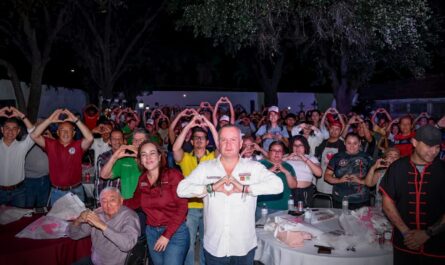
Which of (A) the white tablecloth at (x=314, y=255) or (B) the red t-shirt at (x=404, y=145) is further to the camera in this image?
(B) the red t-shirt at (x=404, y=145)

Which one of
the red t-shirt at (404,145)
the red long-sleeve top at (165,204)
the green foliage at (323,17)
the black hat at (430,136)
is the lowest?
the red long-sleeve top at (165,204)

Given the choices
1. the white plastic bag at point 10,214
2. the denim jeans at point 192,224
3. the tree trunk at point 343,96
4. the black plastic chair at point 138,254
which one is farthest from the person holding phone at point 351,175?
the tree trunk at point 343,96

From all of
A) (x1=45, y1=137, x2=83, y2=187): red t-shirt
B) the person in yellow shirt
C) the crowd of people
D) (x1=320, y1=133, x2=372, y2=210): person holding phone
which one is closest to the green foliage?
(x1=320, y1=133, x2=372, y2=210): person holding phone

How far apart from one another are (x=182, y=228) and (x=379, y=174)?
3127 millimetres

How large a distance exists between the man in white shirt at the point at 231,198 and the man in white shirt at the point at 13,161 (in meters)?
3.32

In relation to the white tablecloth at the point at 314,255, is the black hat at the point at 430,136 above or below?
above

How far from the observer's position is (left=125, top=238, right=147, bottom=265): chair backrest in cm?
410

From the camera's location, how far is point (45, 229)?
4598mm

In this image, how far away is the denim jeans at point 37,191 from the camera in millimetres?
6375

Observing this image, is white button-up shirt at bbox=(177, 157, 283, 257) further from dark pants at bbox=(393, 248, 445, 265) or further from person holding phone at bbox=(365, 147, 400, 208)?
person holding phone at bbox=(365, 147, 400, 208)

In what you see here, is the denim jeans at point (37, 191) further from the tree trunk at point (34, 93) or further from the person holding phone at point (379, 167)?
the tree trunk at point (34, 93)

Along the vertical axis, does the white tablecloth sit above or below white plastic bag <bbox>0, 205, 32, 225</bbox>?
below

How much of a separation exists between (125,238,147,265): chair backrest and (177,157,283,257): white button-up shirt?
817 millimetres

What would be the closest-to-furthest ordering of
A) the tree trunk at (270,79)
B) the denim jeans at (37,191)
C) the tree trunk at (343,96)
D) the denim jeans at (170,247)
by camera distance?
the denim jeans at (170,247) → the denim jeans at (37,191) → the tree trunk at (343,96) → the tree trunk at (270,79)
